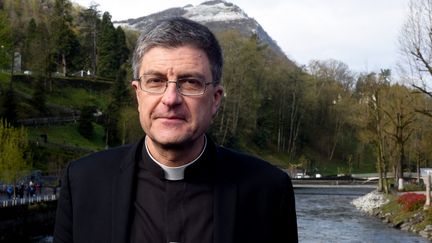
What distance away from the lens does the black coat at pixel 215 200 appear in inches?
108

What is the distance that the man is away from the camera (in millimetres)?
2711

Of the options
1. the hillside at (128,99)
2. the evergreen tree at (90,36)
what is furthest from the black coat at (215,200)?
the evergreen tree at (90,36)

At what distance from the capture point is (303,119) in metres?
79.2

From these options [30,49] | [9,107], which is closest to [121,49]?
[30,49]

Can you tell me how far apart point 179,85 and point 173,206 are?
52cm

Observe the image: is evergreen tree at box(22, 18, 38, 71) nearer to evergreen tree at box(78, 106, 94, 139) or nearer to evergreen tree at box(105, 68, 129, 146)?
evergreen tree at box(105, 68, 129, 146)

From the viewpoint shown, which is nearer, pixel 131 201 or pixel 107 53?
pixel 131 201

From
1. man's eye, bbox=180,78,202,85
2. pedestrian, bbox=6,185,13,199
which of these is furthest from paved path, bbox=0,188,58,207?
man's eye, bbox=180,78,202,85

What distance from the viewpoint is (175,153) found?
2.77 metres

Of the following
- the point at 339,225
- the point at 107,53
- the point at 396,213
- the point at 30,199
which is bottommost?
the point at 339,225

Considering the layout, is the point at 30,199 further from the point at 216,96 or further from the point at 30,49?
the point at 30,49

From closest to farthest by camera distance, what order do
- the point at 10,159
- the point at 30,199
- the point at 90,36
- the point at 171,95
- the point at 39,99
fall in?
1. the point at 171,95
2. the point at 30,199
3. the point at 10,159
4. the point at 39,99
5. the point at 90,36

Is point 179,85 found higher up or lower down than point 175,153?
higher up

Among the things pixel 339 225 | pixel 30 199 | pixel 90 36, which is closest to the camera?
pixel 30 199
